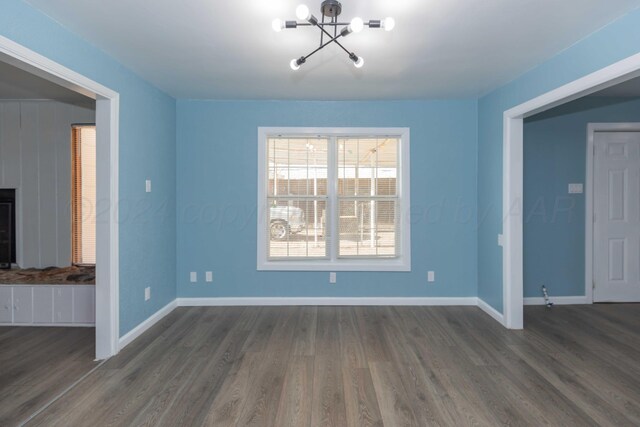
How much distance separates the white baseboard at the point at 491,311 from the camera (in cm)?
377

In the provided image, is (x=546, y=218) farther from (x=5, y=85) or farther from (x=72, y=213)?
(x=5, y=85)

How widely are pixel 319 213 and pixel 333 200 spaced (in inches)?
9.9

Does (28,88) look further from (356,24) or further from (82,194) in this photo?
(356,24)

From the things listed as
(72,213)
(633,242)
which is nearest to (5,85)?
(72,213)

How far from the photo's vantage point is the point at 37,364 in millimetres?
2830

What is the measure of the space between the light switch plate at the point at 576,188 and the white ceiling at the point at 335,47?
69.2 inches

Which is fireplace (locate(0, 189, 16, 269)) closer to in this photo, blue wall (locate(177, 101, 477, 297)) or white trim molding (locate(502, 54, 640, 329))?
blue wall (locate(177, 101, 477, 297))

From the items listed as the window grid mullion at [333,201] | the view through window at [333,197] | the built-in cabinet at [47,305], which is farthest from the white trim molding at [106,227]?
the window grid mullion at [333,201]

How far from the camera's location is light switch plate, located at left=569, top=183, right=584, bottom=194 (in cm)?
438

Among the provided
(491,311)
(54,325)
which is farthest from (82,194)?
(491,311)

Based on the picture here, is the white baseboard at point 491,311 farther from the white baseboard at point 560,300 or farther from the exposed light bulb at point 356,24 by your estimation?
the exposed light bulb at point 356,24

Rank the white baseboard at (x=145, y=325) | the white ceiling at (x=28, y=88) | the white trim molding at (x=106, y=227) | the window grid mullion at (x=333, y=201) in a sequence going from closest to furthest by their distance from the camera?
the white trim molding at (x=106, y=227), the white baseboard at (x=145, y=325), the white ceiling at (x=28, y=88), the window grid mullion at (x=333, y=201)

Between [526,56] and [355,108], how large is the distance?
1.91 metres

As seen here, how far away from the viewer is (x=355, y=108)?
4332 millimetres
